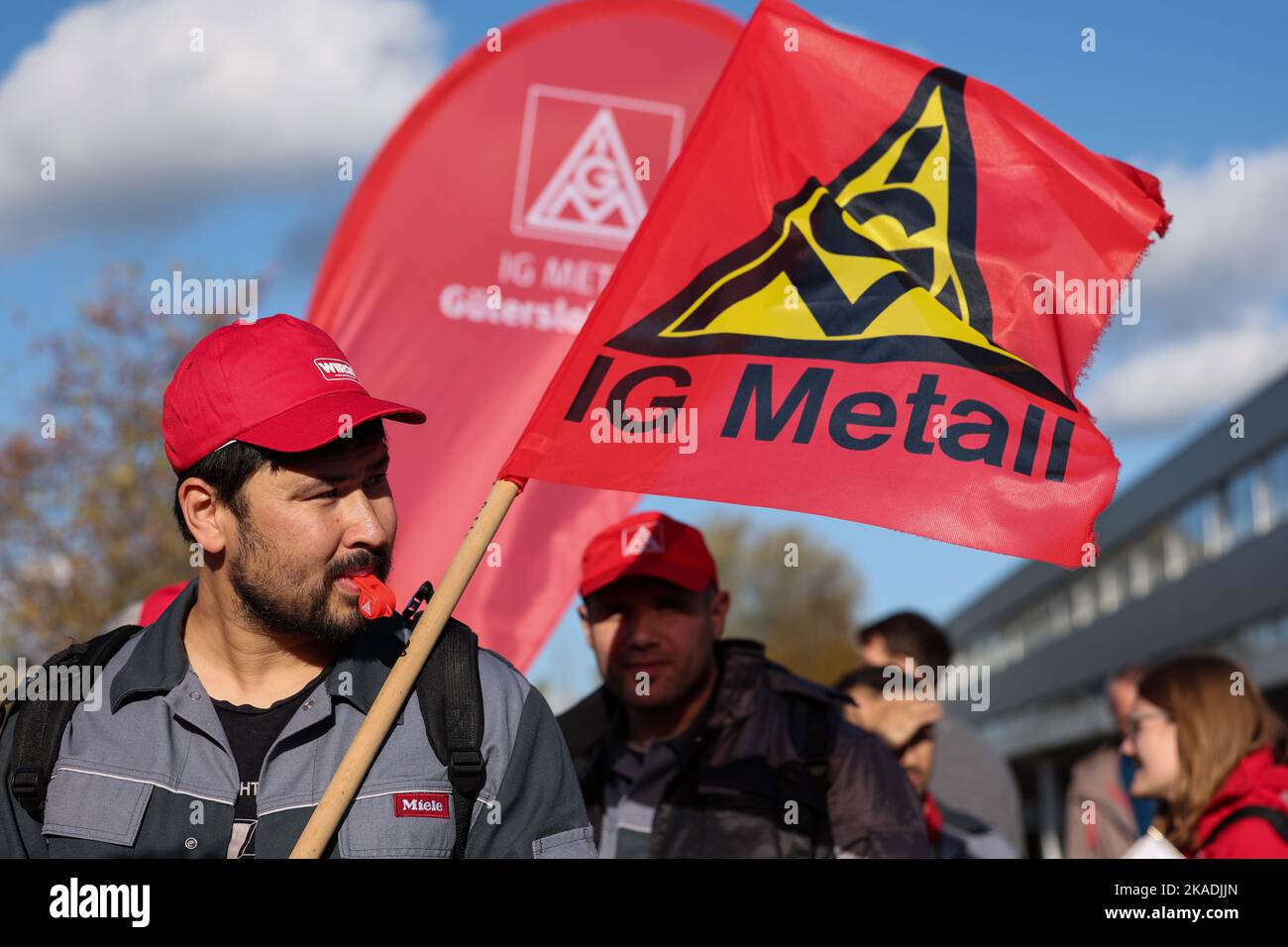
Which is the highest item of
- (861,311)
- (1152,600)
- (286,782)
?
(1152,600)

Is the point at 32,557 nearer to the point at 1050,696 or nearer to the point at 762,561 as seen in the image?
the point at 1050,696

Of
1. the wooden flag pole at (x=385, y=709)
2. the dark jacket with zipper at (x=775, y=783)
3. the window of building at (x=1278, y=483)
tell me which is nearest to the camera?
the wooden flag pole at (x=385, y=709)

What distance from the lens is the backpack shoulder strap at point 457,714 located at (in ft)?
8.95

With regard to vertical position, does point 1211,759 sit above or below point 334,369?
below

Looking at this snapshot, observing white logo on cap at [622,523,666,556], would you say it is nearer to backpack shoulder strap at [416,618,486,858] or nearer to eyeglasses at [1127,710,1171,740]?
eyeglasses at [1127,710,1171,740]

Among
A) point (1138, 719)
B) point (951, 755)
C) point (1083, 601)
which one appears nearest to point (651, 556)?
point (1138, 719)

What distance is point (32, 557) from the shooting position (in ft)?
63.1

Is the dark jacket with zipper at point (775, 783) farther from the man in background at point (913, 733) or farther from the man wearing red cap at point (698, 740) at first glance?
the man in background at point (913, 733)

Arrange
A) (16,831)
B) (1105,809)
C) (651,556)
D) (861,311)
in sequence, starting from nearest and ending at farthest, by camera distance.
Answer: (16,831) → (861,311) → (651,556) → (1105,809)

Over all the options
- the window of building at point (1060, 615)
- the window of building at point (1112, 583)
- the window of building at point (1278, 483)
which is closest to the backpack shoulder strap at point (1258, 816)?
the window of building at point (1278, 483)

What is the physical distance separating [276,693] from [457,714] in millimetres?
438

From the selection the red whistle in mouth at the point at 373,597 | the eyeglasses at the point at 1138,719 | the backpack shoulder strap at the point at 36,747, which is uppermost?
the red whistle in mouth at the point at 373,597

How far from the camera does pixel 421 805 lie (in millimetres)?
2734

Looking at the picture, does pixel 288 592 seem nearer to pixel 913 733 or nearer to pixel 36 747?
pixel 36 747
